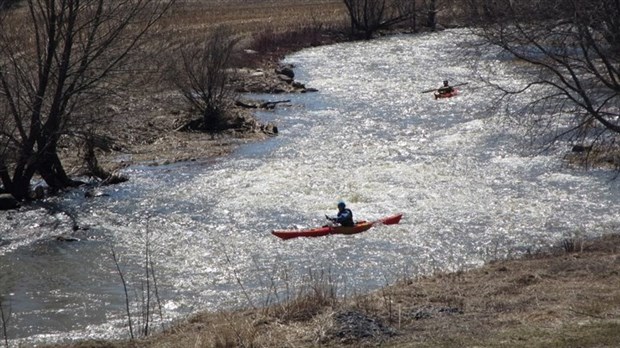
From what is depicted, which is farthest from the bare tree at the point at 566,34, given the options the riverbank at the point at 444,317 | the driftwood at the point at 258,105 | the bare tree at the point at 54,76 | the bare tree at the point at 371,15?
the bare tree at the point at 371,15

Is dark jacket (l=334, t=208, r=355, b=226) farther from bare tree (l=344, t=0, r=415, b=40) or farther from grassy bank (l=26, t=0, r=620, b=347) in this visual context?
bare tree (l=344, t=0, r=415, b=40)

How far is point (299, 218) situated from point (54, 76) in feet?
21.9

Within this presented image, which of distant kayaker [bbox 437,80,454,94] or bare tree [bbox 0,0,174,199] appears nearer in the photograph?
bare tree [bbox 0,0,174,199]

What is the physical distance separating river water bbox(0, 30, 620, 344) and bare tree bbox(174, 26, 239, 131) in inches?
76.1

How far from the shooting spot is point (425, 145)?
23.0 metres

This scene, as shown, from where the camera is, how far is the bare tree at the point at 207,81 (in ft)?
85.6

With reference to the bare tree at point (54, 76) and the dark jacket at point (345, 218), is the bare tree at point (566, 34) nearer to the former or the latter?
the dark jacket at point (345, 218)

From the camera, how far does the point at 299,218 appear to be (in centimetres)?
1727

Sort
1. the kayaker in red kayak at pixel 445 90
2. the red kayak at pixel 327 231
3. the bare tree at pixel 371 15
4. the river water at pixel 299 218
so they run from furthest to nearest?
the bare tree at pixel 371 15 < the kayaker in red kayak at pixel 445 90 < the red kayak at pixel 327 231 < the river water at pixel 299 218

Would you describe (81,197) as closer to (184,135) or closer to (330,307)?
(184,135)

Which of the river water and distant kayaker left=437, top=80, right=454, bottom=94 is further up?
distant kayaker left=437, top=80, right=454, bottom=94

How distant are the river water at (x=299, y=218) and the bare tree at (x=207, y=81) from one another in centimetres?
193

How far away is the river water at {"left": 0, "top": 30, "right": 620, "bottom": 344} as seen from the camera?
43.3ft

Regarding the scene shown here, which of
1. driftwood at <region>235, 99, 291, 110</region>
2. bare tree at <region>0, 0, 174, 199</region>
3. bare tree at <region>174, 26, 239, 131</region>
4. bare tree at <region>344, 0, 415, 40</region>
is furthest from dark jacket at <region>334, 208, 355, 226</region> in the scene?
bare tree at <region>344, 0, 415, 40</region>
